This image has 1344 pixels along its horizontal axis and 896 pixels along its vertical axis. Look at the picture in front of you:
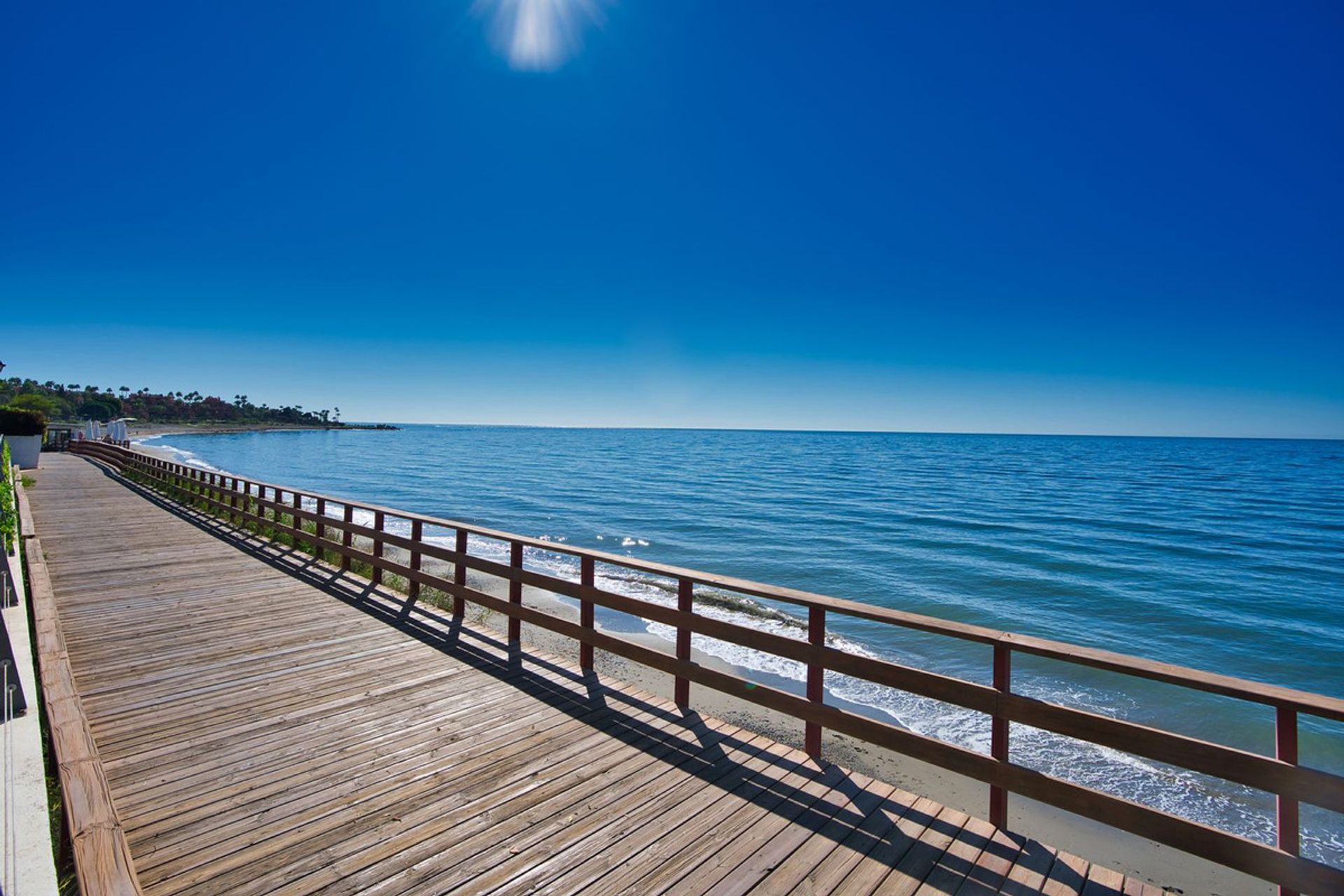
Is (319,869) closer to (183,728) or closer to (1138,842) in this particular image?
(183,728)

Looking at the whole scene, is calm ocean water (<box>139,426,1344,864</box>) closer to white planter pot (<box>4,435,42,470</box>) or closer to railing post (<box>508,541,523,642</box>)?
railing post (<box>508,541,523,642</box>)

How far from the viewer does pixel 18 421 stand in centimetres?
2645

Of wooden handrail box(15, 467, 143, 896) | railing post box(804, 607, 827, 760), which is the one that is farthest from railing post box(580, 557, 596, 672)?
wooden handrail box(15, 467, 143, 896)

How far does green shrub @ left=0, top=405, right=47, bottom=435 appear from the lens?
26141mm

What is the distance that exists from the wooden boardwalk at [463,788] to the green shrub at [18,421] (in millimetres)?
28486

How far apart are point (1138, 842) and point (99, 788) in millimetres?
7662

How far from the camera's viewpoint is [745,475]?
163 ft

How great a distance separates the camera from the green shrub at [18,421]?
85.8 feet

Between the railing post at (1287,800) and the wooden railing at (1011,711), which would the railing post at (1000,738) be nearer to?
the wooden railing at (1011,711)

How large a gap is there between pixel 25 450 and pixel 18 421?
2354 millimetres

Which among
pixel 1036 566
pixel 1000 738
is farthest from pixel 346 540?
pixel 1036 566

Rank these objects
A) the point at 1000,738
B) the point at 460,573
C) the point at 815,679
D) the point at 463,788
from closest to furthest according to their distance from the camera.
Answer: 1. the point at 1000,738
2. the point at 463,788
3. the point at 815,679
4. the point at 460,573

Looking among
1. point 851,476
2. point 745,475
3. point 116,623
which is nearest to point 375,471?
point 745,475

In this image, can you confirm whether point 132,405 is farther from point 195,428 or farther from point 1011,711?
point 1011,711
